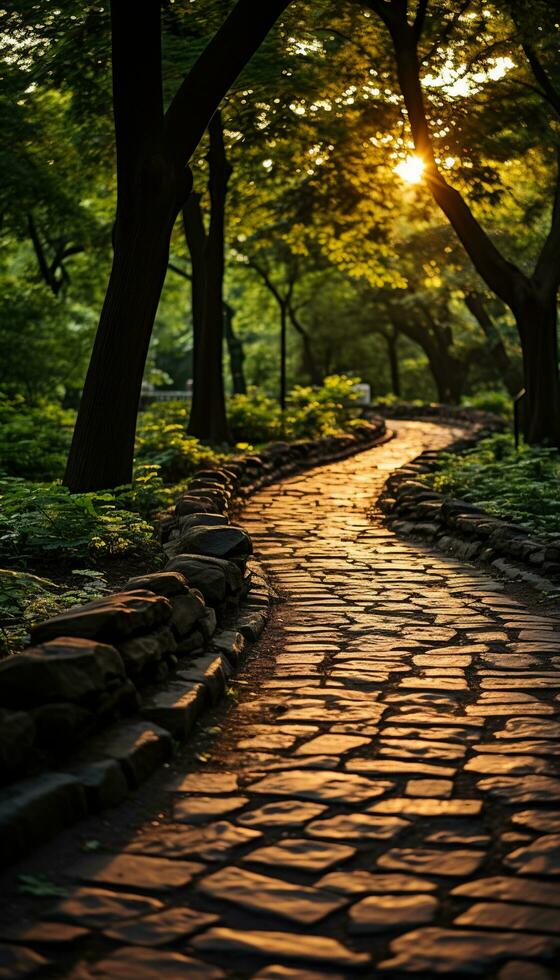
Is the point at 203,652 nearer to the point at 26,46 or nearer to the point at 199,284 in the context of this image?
the point at 26,46

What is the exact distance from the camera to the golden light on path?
61.6 ft

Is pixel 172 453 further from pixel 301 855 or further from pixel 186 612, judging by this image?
pixel 301 855

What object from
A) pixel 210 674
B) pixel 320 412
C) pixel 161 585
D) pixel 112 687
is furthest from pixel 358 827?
pixel 320 412

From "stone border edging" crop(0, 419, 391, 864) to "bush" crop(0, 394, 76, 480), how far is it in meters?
6.80

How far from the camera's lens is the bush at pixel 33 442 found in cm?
1501

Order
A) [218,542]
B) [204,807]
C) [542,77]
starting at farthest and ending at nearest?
[542,77], [218,542], [204,807]

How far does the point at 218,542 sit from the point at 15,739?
3.98 metres

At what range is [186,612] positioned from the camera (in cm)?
588

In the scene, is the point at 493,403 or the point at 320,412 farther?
the point at 493,403

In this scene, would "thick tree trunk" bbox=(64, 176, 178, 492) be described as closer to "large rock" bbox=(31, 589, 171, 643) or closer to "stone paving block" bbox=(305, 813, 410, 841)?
"large rock" bbox=(31, 589, 171, 643)

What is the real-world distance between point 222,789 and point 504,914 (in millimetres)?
1364

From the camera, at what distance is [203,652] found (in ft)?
19.5

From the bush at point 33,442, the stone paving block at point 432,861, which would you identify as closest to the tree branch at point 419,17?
the bush at point 33,442

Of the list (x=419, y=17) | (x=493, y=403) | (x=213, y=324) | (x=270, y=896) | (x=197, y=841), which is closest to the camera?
(x=270, y=896)
